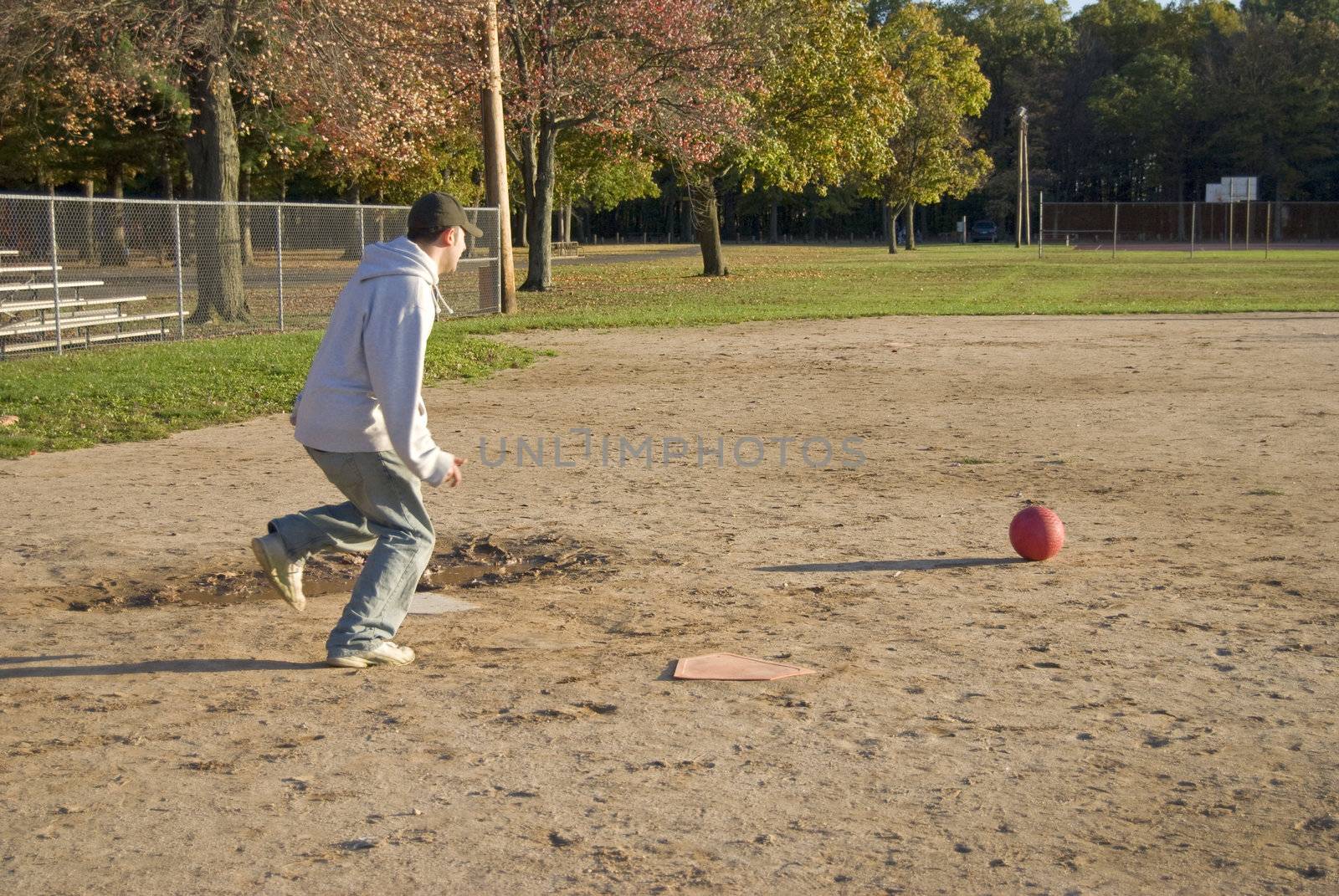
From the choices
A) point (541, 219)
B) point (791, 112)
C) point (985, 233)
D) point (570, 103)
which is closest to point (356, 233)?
point (570, 103)

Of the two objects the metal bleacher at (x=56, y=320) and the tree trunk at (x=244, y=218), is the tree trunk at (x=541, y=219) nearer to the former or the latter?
the tree trunk at (x=244, y=218)

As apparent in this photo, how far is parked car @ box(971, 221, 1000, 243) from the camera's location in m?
89.5

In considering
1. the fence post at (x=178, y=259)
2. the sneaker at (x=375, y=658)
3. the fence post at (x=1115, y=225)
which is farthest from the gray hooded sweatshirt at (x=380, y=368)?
the fence post at (x=1115, y=225)

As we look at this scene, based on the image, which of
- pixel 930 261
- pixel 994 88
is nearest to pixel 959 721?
pixel 930 261

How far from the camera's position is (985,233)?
294 feet

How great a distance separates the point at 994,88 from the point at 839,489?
96.7 m

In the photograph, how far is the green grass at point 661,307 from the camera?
12.8m

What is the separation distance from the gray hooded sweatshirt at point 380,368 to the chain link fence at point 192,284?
11889 mm

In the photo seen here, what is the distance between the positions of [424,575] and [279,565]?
1680 millimetres

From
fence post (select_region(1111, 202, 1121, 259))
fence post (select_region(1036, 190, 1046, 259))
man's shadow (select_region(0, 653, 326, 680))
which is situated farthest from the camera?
fence post (select_region(1036, 190, 1046, 259))

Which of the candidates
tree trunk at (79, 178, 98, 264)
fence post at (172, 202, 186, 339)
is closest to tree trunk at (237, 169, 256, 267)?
tree trunk at (79, 178, 98, 264)

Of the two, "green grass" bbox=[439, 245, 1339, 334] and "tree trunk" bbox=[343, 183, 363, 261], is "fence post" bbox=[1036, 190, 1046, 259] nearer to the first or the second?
"green grass" bbox=[439, 245, 1339, 334]

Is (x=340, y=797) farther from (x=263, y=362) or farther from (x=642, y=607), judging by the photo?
(x=263, y=362)

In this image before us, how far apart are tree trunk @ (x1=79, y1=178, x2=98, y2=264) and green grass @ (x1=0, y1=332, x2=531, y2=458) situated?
78.4 inches
